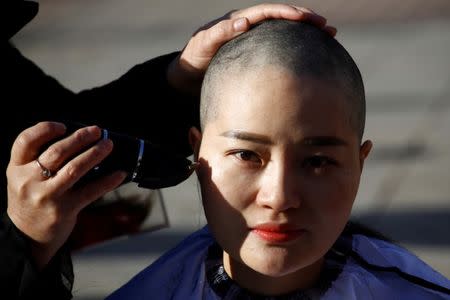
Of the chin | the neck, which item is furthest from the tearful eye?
the neck

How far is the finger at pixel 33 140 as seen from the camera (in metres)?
1.65

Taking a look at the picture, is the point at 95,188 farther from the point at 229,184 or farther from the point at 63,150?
the point at 229,184

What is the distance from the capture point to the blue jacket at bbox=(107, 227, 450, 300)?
81.9 inches

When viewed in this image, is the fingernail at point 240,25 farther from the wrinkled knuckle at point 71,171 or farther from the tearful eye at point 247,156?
the wrinkled knuckle at point 71,171

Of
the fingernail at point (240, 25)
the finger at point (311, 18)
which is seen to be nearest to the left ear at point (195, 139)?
the fingernail at point (240, 25)

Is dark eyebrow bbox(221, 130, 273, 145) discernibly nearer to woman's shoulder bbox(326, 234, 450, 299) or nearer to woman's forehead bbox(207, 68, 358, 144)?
woman's forehead bbox(207, 68, 358, 144)

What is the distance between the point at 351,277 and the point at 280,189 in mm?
456

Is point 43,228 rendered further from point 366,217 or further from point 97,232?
point 366,217

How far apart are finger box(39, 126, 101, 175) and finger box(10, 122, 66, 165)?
2 cm

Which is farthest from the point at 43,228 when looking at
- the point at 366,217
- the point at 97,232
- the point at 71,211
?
the point at 366,217

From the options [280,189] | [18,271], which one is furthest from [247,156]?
[18,271]

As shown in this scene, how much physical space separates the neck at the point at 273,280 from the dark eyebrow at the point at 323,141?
0.37 meters

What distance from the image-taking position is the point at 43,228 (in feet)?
5.56

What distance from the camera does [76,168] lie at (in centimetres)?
164
